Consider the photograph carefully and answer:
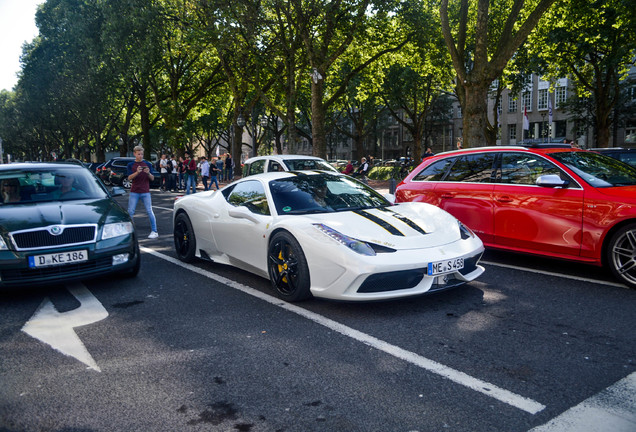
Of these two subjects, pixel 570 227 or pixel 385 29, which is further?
pixel 385 29

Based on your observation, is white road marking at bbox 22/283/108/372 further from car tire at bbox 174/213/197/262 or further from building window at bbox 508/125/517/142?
building window at bbox 508/125/517/142

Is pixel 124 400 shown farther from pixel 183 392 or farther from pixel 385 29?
pixel 385 29

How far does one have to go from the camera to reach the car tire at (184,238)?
712cm

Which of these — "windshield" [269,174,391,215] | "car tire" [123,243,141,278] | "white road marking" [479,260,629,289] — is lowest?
"white road marking" [479,260,629,289]

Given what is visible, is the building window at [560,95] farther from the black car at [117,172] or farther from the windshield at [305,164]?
the windshield at [305,164]

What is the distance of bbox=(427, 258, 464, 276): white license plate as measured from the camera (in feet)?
15.2

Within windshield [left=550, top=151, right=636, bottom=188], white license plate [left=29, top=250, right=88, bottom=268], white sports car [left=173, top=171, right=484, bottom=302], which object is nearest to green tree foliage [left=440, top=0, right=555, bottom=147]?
windshield [left=550, top=151, right=636, bottom=188]

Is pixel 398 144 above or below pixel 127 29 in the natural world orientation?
below

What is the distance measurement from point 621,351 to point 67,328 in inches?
174

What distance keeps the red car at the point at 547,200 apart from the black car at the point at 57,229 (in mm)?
4275

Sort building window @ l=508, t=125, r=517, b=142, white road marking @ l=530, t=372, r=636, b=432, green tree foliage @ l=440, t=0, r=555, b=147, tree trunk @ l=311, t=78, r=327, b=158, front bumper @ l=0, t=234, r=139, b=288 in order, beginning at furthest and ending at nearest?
1. building window @ l=508, t=125, r=517, b=142
2. tree trunk @ l=311, t=78, r=327, b=158
3. green tree foliage @ l=440, t=0, r=555, b=147
4. front bumper @ l=0, t=234, r=139, b=288
5. white road marking @ l=530, t=372, r=636, b=432

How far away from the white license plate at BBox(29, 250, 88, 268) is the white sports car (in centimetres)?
157

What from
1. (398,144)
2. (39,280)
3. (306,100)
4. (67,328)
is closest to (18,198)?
(39,280)

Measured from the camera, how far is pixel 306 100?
42.7 metres
